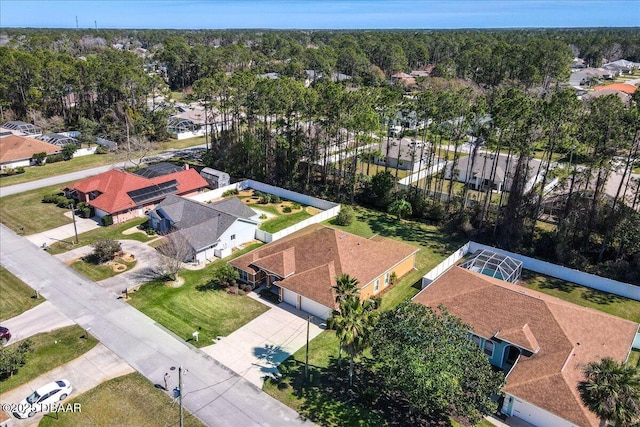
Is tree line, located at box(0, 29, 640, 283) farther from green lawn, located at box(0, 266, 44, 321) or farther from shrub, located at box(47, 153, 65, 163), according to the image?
green lawn, located at box(0, 266, 44, 321)

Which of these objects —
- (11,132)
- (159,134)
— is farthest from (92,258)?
(11,132)

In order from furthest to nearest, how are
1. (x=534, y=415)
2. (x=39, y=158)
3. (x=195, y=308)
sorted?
(x=39, y=158) → (x=195, y=308) → (x=534, y=415)

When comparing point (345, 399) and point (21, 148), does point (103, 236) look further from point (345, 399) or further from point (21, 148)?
point (21, 148)

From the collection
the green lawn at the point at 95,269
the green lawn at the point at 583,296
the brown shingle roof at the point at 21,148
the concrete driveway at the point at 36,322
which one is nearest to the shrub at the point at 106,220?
the green lawn at the point at 95,269

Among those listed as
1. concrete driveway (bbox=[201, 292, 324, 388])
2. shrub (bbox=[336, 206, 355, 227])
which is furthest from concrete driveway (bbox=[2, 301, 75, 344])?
shrub (bbox=[336, 206, 355, 227])

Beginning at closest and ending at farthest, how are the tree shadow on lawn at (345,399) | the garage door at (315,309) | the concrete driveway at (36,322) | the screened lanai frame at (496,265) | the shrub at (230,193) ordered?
the tree shadow on lawn at (345,399) → the concrete driveway at (36,322) → the garage door at (315,309) → the screened lanai frame at (496,265) → the shrub at (230,193)

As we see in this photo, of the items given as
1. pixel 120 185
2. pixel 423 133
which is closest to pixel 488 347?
pixel 423 133

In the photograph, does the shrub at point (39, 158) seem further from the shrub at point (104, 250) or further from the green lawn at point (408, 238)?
the green lawn at point (408, 238)
